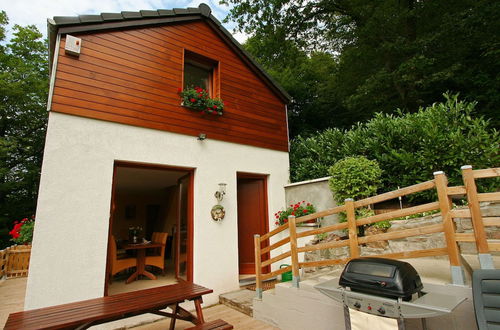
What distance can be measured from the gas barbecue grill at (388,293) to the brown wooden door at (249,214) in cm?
370

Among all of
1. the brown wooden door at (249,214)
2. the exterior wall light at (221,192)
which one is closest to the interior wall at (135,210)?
the brown wooden door at (249,214)

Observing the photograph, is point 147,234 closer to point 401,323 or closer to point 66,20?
point 66,20

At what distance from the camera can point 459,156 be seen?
3.81 metres

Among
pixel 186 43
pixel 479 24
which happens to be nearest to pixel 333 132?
pixel 186 43

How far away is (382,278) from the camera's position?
1.81 metres

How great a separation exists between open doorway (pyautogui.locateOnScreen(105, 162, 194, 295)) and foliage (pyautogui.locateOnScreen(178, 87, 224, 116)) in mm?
1316

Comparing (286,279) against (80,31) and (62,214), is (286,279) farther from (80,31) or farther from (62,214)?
(80,31)

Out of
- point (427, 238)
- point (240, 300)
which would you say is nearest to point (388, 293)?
point (427, 238)

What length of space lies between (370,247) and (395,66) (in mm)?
6822

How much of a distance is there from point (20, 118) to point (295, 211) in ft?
45.8

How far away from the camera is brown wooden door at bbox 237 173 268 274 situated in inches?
220

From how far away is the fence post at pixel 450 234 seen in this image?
6.58 feet

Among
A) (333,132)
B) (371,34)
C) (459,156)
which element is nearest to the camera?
(459,156)

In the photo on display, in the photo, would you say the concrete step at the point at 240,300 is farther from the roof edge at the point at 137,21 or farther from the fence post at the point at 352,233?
the roof edge at the point at 137,21
